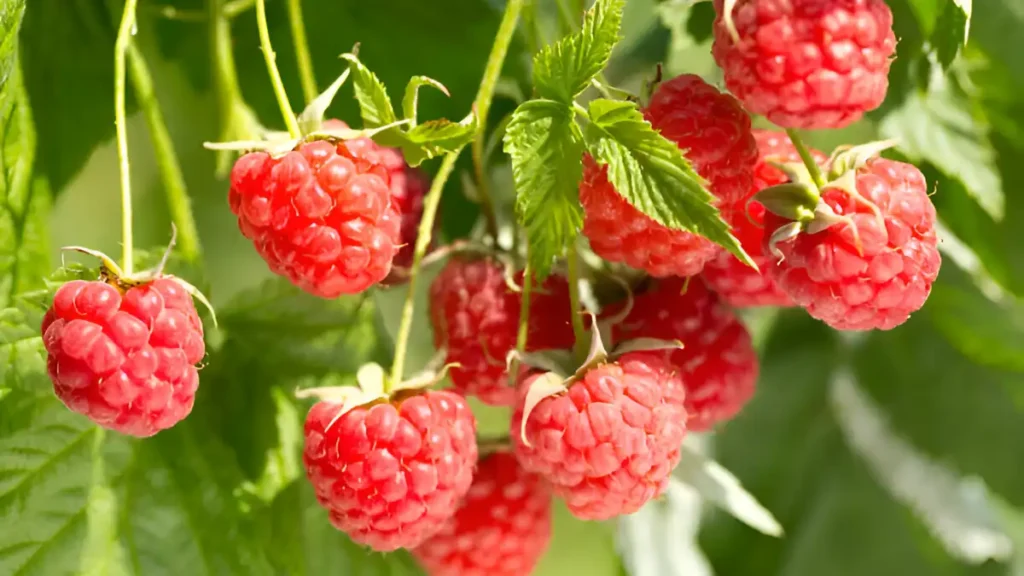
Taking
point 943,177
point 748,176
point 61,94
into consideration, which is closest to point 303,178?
point 748,176

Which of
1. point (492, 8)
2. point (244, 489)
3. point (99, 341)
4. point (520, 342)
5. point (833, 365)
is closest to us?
point (99, 341)

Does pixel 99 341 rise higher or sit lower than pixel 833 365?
higher

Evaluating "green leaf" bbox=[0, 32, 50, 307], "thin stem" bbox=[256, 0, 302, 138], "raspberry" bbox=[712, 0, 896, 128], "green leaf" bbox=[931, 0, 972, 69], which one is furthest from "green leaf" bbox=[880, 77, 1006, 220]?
"green leaf" bbox=[0, 32, 50, 307]

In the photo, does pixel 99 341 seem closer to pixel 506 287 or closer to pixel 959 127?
pixel 506 287

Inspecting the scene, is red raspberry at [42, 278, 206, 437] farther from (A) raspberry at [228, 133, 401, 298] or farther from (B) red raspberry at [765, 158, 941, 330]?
(B) red raspberry at [765, 158, 941, 330]

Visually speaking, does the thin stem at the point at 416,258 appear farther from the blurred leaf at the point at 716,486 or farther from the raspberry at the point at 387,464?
the blurred leaf at the point at 716,486

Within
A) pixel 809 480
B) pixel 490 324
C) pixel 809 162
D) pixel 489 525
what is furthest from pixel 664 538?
pixel 809 162

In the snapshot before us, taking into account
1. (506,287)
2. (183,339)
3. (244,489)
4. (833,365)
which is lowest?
(833,365)
